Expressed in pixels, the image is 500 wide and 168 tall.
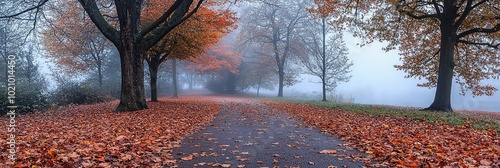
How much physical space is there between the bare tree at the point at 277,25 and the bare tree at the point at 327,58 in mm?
2180

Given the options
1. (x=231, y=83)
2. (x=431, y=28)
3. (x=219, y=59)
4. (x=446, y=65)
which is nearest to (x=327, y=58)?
(x=431, y=28)

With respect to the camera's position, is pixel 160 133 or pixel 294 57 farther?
pixel 294 57

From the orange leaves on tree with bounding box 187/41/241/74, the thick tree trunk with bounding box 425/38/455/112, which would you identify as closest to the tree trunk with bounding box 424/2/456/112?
the thick tree trunk with bounding box 425/38/455/112

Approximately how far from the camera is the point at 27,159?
4.21 meters

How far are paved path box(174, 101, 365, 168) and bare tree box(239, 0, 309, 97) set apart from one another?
77.2ft

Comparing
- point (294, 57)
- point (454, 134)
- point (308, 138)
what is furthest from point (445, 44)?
point (294, 57)

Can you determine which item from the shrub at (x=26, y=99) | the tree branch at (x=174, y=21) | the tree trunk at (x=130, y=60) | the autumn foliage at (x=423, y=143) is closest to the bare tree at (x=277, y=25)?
the tree branch at (x=174, y=21)

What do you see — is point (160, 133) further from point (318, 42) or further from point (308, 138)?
point (318, 42)

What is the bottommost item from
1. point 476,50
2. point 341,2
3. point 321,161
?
point 321,161

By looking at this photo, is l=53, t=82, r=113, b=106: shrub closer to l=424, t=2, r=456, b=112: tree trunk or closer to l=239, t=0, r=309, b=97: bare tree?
l=239, t=0, r=309, b=97: bare tree

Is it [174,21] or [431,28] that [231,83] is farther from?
[174,21]

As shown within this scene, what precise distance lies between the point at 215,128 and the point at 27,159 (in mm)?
5096

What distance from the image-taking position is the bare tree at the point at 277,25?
30828 mm

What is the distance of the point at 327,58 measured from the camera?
26.6 m
